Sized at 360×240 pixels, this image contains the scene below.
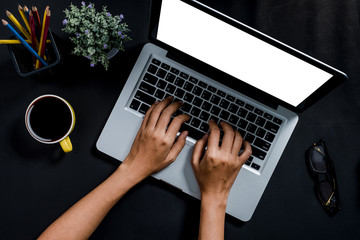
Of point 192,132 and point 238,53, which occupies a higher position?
point 238,53

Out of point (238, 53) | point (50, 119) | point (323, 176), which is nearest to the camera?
point (238, 53)

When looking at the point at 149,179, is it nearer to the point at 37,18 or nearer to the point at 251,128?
the point at 251,128

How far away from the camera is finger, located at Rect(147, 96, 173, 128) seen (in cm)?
73

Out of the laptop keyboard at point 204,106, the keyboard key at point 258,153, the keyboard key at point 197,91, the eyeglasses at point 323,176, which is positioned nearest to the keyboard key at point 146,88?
the laptop keyboard at point 204,106

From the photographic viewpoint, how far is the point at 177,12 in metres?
0.56

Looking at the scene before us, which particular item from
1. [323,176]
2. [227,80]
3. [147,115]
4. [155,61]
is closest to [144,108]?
[147,115]

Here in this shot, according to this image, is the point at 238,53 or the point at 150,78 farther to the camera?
the point at 150,78

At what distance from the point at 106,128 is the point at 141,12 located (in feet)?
1.14

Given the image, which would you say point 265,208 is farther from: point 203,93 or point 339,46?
point 339,46

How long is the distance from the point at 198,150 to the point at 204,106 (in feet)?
0.38

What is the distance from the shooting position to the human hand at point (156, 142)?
2.43 ft

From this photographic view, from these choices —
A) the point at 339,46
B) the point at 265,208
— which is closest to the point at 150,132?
the point at 265,208

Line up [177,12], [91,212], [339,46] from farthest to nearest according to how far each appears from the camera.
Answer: [339,46] → [91,212] → [177,12]

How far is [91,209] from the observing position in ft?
2.37
